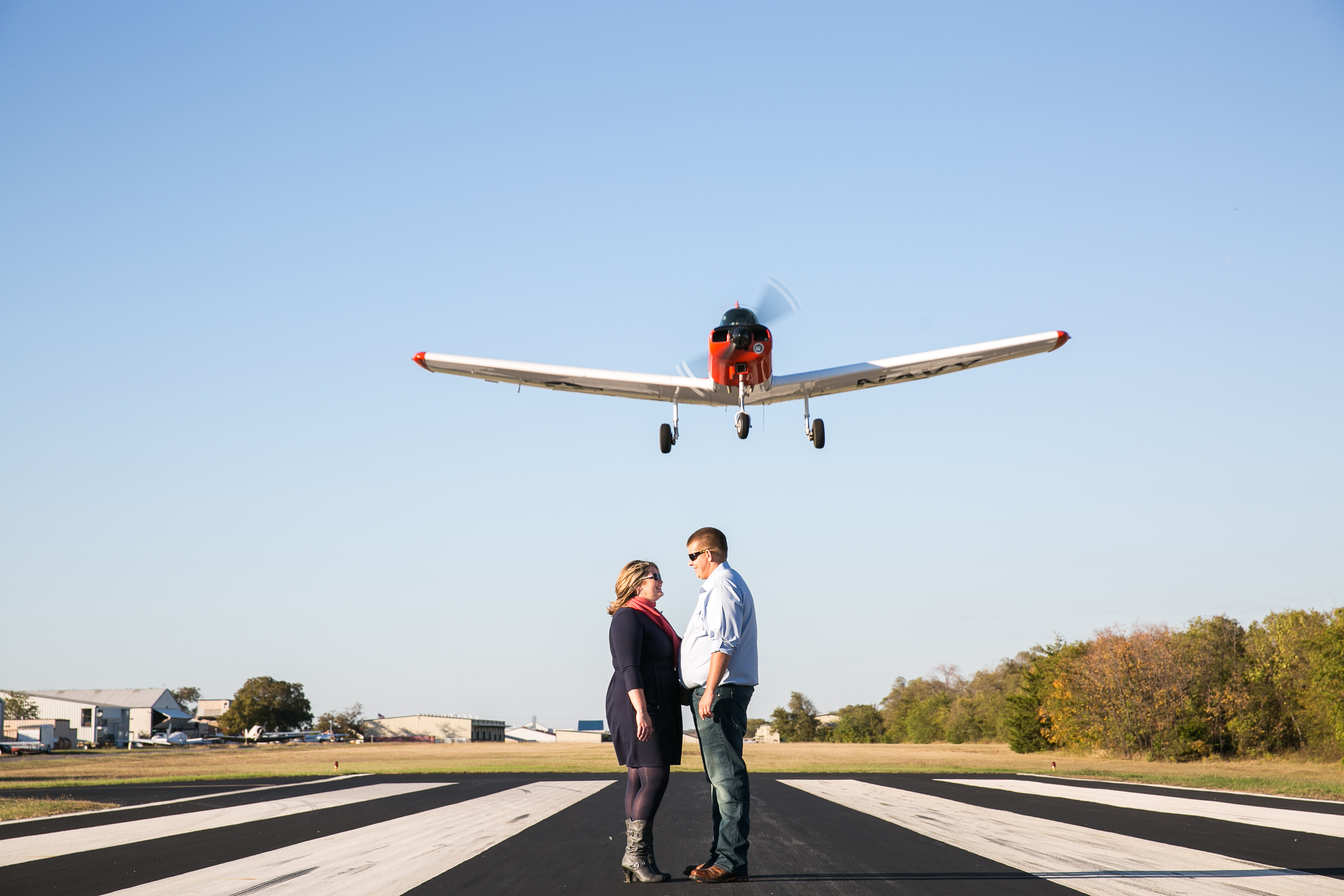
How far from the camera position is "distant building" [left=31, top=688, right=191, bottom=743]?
125062 millimetres

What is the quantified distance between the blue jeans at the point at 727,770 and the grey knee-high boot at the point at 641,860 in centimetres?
40

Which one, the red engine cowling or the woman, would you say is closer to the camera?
the woman

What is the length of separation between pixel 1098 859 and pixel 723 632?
3.60 meters

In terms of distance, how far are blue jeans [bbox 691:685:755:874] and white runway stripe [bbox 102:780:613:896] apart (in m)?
1.96

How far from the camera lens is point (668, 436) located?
2591 centimetres

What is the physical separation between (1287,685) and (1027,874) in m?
47.1

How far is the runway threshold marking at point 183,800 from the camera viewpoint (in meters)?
12.1

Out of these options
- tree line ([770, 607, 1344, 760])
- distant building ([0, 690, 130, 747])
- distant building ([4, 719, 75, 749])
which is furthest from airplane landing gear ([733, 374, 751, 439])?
distant building ([0, 690, 130, 747])

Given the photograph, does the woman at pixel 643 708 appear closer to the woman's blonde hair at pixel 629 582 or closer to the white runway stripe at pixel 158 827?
the woman's blonde hair at pixel 629 582

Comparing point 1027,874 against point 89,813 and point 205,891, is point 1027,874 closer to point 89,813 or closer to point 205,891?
point 205,891

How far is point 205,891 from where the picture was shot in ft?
19.6

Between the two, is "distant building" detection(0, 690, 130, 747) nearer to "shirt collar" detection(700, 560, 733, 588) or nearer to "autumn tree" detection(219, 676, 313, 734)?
"autumn tree" detection(219, 676, 313, 734)

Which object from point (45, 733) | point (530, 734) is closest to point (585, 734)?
point (530, 734)

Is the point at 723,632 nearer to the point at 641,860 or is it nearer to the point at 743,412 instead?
the point at 641,860
